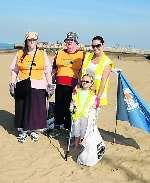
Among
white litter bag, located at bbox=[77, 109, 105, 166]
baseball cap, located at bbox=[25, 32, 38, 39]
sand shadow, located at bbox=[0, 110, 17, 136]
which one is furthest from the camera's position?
sand shadow, located at bbox=[0, 110, 17, 136]

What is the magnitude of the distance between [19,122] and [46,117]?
1.71 feet

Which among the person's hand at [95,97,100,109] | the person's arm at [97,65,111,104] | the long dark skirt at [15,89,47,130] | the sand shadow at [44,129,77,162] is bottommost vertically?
the sand shadow at [44,129,77,162]

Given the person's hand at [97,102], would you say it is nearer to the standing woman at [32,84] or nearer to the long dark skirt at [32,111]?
the standing woman at [32,84]

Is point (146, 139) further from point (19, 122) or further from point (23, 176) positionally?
point (23, 176)

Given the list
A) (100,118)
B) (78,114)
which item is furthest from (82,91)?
(100,118)

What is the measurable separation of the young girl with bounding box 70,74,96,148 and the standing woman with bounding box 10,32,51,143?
2.97 ft

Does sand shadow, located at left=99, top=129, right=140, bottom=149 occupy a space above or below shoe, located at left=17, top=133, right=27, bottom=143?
below

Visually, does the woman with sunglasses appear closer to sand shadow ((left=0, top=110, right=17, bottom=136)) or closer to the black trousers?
the black trousers

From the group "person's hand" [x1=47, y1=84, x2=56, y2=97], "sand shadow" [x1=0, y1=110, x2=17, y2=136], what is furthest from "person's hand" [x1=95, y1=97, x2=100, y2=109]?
"sand shadow" [x1=0, y1=110, x2=17, y2=136]

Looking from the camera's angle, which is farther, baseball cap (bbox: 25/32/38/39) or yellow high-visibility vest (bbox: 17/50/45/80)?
yellow high-visibility vest (bbox: 17/50/45/80)

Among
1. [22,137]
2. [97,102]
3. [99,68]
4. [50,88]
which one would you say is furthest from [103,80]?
[22,137]

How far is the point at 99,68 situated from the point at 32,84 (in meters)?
1.36

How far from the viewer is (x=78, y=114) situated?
318 inches

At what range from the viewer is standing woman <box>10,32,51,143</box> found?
8.67 meters
